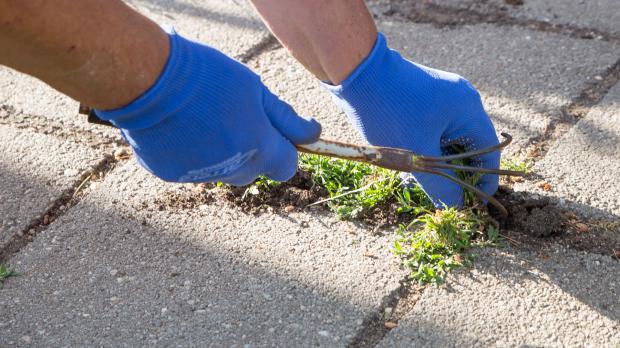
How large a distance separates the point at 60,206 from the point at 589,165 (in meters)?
1.65

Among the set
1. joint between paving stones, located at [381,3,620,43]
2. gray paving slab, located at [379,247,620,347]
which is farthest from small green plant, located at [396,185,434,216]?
joint between paving stones, located at [381,3,620,43]

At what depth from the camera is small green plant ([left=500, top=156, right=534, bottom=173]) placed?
2.59m

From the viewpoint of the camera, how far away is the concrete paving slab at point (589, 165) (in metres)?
2.50

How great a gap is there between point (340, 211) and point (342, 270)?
9.8 inches

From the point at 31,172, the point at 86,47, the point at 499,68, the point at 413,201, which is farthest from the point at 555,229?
the point at 31,172

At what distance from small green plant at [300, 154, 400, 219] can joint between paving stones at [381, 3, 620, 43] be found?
111 cm

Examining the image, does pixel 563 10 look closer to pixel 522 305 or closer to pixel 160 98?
pixel 522 305

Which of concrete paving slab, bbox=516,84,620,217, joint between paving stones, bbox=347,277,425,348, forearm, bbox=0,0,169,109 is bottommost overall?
joint between paving stones, bbox=347,277,425,348

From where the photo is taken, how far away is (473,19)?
3.50 meters

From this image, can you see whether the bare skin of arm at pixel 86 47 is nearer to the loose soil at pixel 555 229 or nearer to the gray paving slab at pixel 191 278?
the gray paving slab at pixel 191 278

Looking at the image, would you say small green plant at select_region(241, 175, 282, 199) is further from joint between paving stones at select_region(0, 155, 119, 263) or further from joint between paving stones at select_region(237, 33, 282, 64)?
joint between paving stones at select_region(237, 33, 282, 64)

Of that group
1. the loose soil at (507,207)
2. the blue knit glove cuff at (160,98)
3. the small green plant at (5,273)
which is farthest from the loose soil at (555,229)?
the small green plant at (5,273)

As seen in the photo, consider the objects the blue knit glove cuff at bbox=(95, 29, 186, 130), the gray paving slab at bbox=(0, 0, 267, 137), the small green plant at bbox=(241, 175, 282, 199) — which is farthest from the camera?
the gray paving slab at bbox=(0, 0, 267, 137)

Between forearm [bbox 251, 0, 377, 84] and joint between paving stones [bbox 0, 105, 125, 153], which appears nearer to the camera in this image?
forearm [bbox 251, 0, 377, 84]
